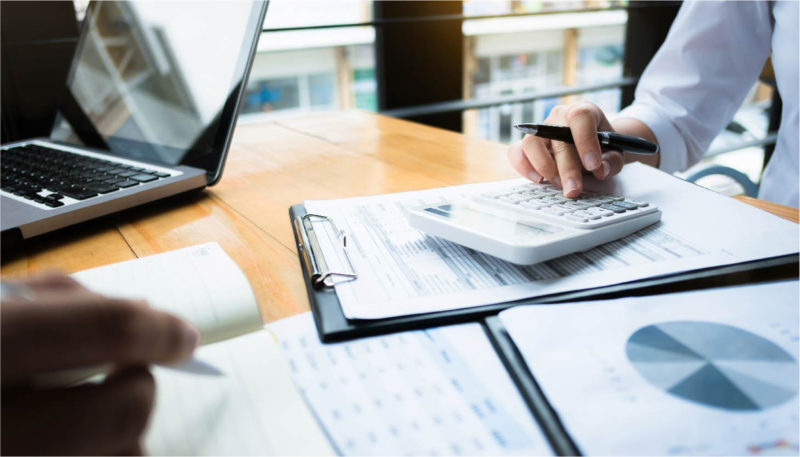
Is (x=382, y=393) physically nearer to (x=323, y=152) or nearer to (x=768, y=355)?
(x=768, y=355)

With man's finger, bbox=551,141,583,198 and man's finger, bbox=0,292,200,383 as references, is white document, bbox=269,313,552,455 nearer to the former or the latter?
man's finger, bbox=0,292,200,383

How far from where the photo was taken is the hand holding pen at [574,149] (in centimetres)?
48

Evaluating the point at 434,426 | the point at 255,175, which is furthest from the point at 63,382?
the point at 255,175

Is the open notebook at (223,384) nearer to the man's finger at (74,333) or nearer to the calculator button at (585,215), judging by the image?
→ the man's finger at (74,333)

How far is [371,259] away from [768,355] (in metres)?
0.22

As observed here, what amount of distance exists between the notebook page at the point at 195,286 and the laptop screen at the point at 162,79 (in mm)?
228

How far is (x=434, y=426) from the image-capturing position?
22cm

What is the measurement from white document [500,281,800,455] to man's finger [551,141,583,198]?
0.51 ft

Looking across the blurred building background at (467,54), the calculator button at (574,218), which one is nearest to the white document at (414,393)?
the calculator button at (574,218)

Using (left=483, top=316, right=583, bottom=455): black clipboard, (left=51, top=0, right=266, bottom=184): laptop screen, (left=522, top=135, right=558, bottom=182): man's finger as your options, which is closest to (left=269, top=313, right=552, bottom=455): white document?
(left=483, top=316, right=583, bottom=455): black clipboard

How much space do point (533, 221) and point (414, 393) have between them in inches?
7.1

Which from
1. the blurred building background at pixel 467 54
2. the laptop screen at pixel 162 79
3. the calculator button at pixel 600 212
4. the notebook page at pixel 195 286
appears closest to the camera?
the notebook page at pixel 195 286

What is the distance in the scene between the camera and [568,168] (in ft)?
1.55

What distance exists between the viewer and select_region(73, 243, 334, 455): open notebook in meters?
0.21
